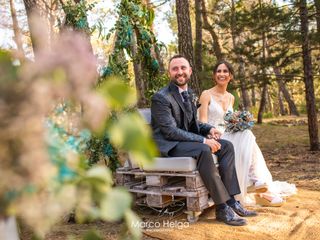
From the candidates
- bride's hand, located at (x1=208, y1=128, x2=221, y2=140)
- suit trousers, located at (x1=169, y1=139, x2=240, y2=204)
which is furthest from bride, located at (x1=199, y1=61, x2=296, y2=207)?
suit trousers, located at (x1=169, y1=139, x2=240, y2=204)

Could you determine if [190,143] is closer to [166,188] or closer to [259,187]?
[166,188]

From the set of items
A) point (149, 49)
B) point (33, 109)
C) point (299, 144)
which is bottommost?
point (299, 144)

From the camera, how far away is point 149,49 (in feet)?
17.3

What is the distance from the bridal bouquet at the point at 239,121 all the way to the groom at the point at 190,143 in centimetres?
30

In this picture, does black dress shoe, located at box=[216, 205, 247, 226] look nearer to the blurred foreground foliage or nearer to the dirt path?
the dirt path

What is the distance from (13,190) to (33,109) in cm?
14

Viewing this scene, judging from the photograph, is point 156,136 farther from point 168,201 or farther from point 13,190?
point 13,190

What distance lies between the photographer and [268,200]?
4234 millimetres

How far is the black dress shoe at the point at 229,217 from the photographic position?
3.50 metres

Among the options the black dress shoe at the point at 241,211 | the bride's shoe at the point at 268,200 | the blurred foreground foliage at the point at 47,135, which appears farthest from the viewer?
the bride's shoe at the point at 268,200

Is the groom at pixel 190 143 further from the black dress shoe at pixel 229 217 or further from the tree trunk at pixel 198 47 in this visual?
the tree trunk at pixel 198 47

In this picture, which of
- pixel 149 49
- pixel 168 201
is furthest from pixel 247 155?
pixel 149 49

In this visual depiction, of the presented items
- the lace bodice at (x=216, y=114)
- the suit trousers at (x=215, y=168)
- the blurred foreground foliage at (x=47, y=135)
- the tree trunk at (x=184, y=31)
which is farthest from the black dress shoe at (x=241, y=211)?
the tree trunk at (x=184, y=31)

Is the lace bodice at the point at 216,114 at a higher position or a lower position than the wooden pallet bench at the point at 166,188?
higher
